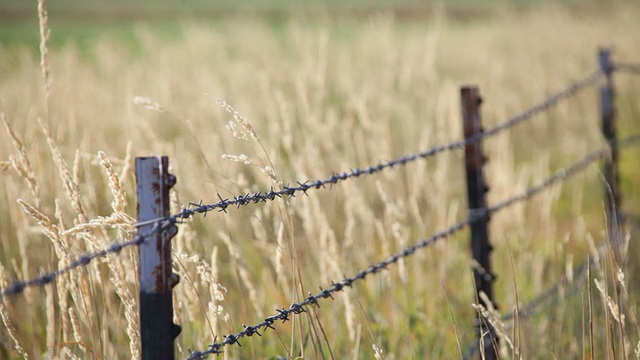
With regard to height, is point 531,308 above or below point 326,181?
below

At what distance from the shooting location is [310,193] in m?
3.02

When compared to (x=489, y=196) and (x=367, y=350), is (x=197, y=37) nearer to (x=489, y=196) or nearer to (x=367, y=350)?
(x=489, y=196)

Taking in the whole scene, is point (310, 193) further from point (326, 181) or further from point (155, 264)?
point (155, 264)

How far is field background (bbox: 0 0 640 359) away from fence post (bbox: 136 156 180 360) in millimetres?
207

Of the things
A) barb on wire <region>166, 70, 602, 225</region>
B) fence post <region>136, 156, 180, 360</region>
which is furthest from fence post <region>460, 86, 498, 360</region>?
fence post <region>136, 156, 180, 360</region>

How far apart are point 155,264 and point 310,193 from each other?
171cm

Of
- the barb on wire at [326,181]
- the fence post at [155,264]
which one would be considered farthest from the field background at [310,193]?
the fence post at [155,264]

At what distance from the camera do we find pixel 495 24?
553 inches

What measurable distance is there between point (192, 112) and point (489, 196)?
2544 mm

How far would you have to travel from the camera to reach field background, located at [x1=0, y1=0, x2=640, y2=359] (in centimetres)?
196

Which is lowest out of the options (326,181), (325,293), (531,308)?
(531,308)

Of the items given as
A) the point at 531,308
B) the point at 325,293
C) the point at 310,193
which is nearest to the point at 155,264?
the point at 325,293

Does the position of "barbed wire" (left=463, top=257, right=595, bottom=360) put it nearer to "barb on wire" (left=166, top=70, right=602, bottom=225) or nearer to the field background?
the field background

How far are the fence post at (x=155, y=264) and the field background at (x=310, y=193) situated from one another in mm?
207
